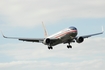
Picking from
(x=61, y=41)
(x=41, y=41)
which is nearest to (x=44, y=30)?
(x=41, y=41)

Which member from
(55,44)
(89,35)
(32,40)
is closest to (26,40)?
(32,40)

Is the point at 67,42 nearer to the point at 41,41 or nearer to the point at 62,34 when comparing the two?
the point at 62,34

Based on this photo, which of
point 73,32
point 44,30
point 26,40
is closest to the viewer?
point 73,32

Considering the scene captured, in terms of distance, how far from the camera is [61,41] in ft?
399

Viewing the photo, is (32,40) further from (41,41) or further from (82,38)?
(82,38)

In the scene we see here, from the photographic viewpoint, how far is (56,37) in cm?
12356

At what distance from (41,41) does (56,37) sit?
8251 millimetres

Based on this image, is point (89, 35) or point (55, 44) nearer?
point (55, 44)

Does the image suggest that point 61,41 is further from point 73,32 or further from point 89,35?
point 89,35

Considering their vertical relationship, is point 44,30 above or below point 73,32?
below

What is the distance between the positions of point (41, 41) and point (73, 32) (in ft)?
47.6

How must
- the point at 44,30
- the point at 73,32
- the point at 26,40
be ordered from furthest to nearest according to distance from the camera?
1. the point at 44,30
2. the point at 26,40
3. the point at 73,32

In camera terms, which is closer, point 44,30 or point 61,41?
point 61,41

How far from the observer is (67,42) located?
122m
